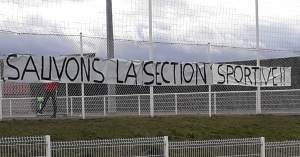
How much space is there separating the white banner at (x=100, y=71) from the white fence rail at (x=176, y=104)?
10.2 ft

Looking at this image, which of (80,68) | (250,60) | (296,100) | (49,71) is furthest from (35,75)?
(296,100)

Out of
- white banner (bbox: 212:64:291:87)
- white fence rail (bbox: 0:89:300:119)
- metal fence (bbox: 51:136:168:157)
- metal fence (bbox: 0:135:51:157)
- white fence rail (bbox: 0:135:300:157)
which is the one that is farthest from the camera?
white fence rail (bbox: 0:89:300:119)

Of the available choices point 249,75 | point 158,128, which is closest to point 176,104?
point 249,75

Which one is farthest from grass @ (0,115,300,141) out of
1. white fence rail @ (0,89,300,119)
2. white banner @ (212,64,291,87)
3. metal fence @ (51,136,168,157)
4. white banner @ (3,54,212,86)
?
white fence rail @ (0,89,300,119)

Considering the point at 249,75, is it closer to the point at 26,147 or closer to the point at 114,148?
the point at 114,148

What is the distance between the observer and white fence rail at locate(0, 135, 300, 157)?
32.1ft

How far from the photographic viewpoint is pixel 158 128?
1368 cm

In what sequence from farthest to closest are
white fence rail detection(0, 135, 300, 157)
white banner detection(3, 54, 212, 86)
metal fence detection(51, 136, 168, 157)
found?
white banner detection(3, 54, 212, 86)
metal fence detection(51, 136, 168, 157)
white fence rail detection(0, 135, 300, 157)

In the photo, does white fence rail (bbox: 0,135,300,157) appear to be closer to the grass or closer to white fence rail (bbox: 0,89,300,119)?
the grass

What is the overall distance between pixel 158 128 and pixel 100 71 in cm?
238

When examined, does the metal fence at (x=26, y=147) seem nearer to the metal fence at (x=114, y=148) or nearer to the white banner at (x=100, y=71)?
the metal fence at (x=114, y=148)

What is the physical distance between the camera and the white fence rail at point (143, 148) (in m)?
9.78

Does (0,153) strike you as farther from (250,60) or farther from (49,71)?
(250,60)

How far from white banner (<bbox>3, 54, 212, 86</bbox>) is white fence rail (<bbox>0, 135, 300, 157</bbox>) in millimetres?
3480
